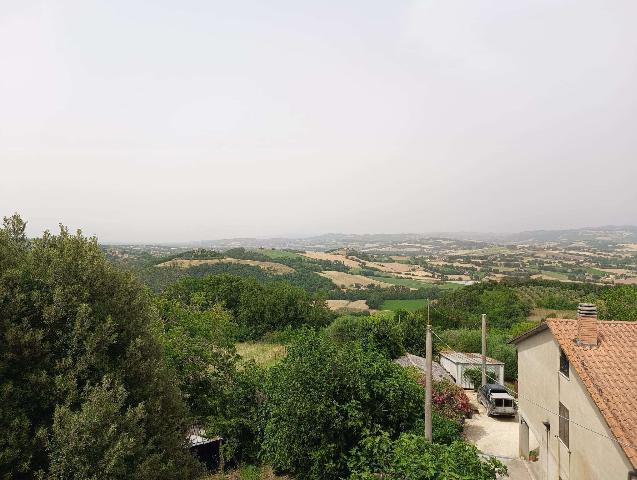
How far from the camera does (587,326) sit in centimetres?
1288

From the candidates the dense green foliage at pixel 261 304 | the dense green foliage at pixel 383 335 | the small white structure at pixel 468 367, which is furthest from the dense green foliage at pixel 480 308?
the small white structure at pixel 468 367

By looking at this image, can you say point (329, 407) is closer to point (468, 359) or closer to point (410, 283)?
point (468, 359)

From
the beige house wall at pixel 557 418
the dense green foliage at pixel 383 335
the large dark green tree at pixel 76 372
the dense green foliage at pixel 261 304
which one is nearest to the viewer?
the large dark green tree at pixel 76 372

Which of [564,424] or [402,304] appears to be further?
[402,304]

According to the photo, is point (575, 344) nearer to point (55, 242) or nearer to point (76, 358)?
point (76, 358)

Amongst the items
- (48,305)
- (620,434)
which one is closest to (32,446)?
(48,305)

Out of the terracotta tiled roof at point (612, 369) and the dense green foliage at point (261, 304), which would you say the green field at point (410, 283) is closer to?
the dense green foliage at point (261, 304)

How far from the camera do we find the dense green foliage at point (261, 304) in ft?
177

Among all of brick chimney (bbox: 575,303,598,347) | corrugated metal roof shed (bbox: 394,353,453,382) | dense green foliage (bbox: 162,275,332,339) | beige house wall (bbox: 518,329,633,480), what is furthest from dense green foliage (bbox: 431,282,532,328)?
brick chimney (bbox: 575,303,598,347)

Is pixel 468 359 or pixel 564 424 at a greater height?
pixel 564 424

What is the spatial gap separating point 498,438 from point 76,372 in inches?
736

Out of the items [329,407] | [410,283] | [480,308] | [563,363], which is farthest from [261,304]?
[410,283]

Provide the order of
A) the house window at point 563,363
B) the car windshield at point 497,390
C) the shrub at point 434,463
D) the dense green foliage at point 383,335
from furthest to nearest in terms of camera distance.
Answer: the dense green foliage at point 383,335, the car windshield at point 497,390, the house window at point 563,363, the shrub at point 434,463

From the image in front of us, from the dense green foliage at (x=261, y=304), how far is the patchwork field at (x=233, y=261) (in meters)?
29.9
